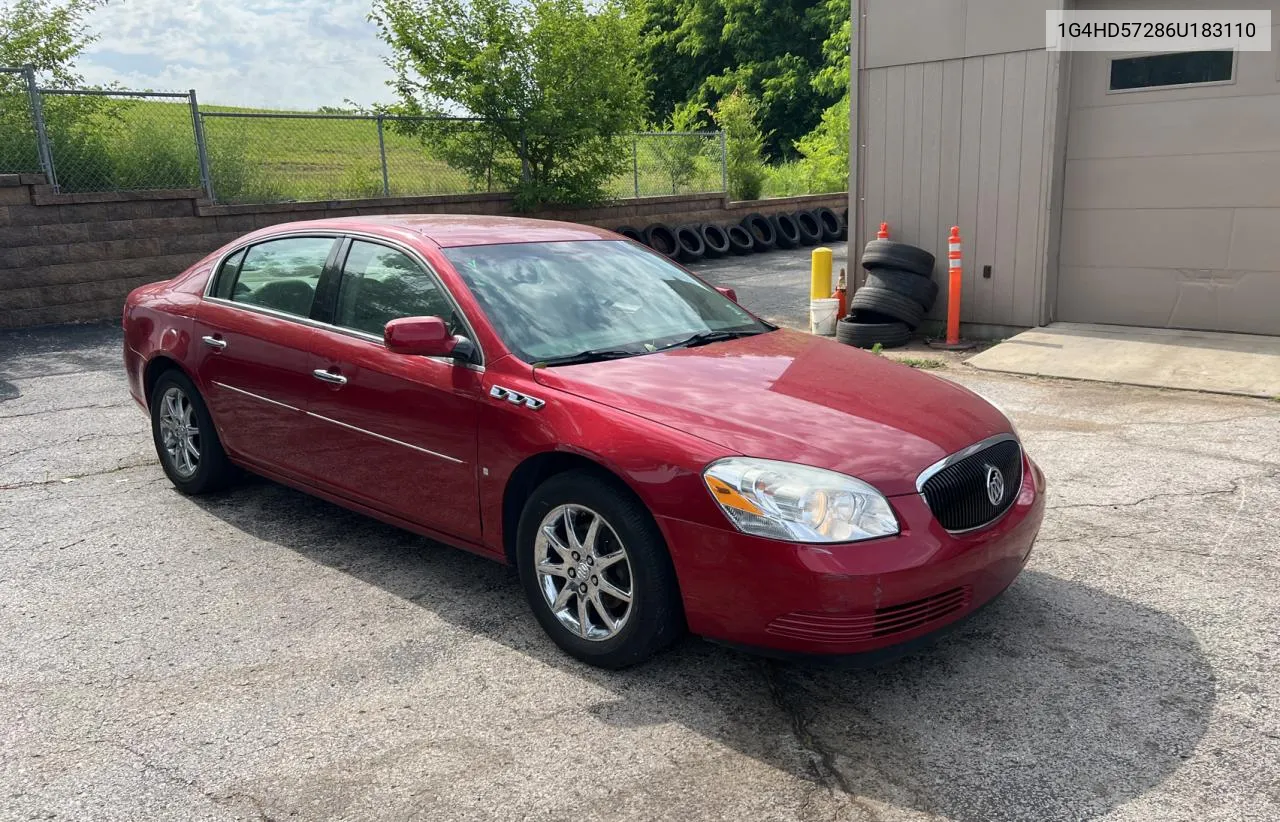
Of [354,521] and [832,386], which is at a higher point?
[832,386]

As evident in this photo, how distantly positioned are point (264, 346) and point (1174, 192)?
318 inches

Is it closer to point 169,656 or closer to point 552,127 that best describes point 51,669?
point 169,656

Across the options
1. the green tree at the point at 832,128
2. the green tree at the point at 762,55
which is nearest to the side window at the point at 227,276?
the green tree at the point at 832,128

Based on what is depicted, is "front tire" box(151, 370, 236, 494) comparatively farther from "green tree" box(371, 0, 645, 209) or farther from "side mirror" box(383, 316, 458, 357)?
"green tree" box(371, 0, 645, 209)

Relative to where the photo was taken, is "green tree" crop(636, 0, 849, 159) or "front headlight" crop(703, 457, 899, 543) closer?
"front headlight" crop(703, 457, 899, 543)

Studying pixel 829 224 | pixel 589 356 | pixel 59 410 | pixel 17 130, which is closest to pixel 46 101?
pixel 17 130

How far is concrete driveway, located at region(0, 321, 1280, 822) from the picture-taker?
109 inches

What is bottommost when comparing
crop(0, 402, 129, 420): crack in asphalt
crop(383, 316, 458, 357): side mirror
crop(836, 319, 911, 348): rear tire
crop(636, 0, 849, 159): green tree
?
crop(0, 402, 129, 420): crack in asphalt

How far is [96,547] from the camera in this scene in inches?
189

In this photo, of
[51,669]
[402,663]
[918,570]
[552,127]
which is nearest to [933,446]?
[918,570]

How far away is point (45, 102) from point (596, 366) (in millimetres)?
10962

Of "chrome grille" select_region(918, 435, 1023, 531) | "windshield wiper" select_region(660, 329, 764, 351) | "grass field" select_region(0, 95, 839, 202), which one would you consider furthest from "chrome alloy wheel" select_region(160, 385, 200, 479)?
"grass field" select_region(0, 95, 839, 202)

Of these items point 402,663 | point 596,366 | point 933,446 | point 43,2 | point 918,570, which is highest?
point 43,2

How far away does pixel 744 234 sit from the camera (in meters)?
20.4
